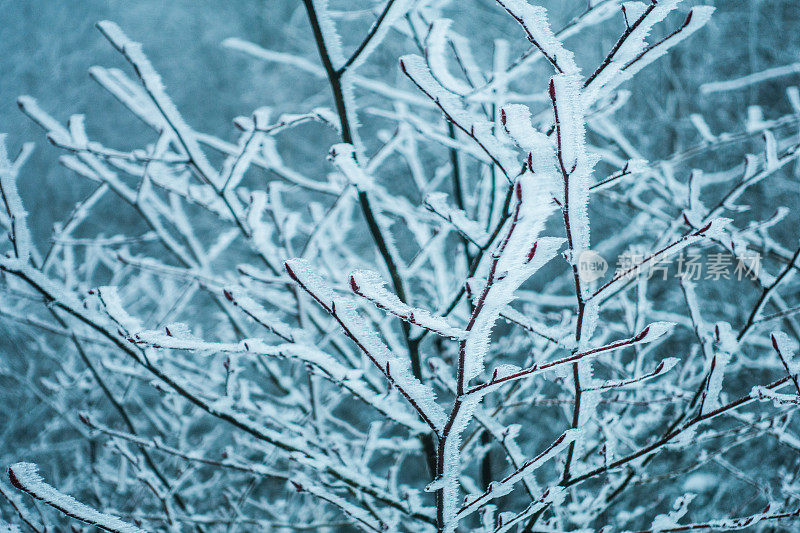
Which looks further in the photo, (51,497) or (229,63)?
(229,63)

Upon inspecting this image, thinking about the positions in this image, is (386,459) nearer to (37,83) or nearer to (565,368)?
(565,368)

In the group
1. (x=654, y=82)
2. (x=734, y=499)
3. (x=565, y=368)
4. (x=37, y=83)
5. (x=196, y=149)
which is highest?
(x=37, y=83)

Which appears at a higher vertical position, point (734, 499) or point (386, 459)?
point (734, 499)

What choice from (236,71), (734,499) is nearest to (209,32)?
(236,71)

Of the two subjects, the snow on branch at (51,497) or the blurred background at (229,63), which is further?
the blurred background at (229,63)

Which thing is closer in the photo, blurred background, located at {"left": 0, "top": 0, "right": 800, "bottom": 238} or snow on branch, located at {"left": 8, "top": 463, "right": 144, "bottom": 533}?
snow on branch, located at {"left": 8, "top": 463, "right": 144, "bottom": 533}

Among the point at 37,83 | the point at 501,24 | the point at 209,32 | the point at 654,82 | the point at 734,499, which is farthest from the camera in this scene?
the point at 209,32

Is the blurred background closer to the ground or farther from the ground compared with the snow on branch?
farther from the ground

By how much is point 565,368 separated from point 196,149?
1.00m

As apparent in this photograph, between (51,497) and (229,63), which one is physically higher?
(229,63)

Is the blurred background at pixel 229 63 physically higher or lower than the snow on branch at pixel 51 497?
higher

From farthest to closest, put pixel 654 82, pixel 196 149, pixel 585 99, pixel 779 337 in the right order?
pixel 654 82
pixel 196 149
pixel 779 337
pixel 585 99

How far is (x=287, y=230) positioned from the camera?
4.68ft

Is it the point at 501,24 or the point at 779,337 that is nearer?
the point at 779,337
